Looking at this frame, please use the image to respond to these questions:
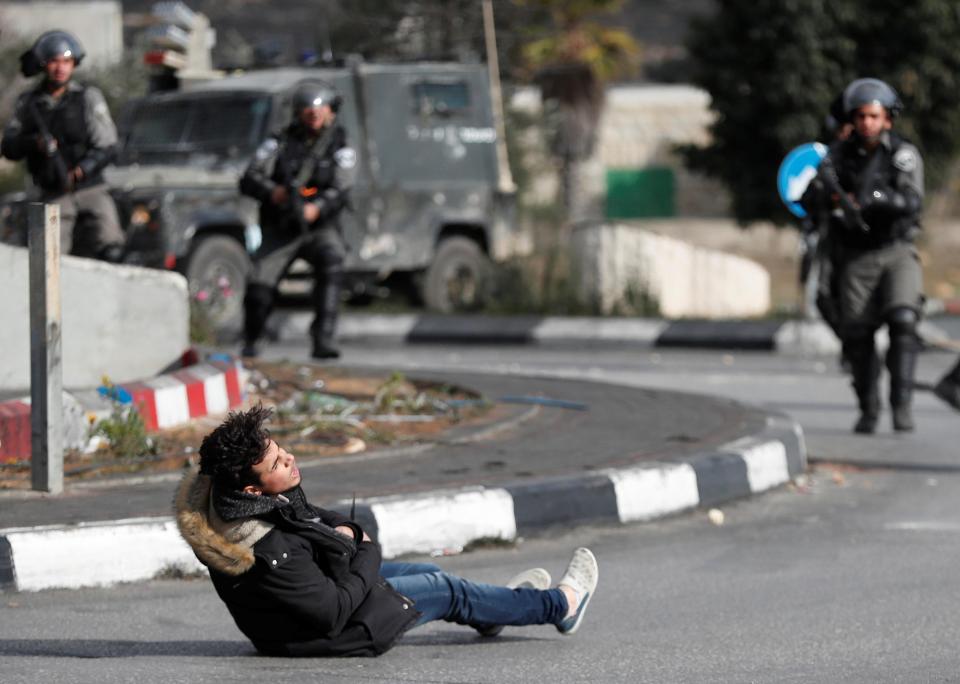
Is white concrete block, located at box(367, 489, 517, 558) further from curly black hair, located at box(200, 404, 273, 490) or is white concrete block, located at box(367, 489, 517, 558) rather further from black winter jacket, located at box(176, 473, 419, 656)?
curly black hair, located at box(200, 404, 273, 490)

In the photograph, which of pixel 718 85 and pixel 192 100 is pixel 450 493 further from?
pixel 718 85

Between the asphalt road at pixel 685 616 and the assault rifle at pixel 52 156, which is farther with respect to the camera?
the assault rifle at pixel 52 156

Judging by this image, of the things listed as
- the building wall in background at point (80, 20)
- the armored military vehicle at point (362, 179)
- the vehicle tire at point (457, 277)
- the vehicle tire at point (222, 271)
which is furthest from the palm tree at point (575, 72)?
the vehicle tire at point (222, 271)

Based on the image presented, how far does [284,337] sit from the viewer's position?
16641 millimetres

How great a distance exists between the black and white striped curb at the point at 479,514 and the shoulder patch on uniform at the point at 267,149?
3352 millimetres

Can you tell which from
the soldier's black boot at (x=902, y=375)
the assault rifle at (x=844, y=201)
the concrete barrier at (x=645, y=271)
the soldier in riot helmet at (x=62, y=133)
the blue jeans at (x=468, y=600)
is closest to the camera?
the blue jeans at (x=468, y=600)

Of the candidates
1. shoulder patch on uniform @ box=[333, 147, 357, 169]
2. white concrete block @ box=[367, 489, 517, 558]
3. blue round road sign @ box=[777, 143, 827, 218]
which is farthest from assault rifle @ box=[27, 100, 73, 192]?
blue round road sign @ box=[777, 143, 827, 218]

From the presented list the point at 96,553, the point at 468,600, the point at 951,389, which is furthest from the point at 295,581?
the point at 951,389

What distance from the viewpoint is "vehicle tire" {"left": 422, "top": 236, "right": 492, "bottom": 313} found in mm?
17859

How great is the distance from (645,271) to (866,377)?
24.8 ft

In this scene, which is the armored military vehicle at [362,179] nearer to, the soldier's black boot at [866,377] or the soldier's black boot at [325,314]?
the soldier's black boot at [325,314]

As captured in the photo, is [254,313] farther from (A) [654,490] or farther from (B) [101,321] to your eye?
(A) [654,490]

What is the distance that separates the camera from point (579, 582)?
5.42m

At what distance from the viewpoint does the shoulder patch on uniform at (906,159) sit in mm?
9203
